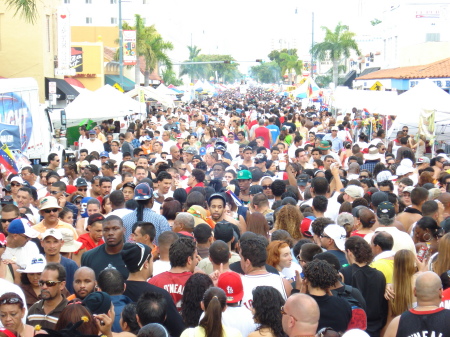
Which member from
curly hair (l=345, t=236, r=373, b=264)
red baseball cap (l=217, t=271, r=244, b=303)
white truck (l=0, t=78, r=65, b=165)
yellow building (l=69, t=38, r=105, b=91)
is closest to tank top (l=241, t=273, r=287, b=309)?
red baseball cap (l=217, t=271, r=244, b=303)

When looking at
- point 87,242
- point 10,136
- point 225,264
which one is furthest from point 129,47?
point 225,264

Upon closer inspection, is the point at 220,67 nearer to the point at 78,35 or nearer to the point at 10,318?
the point at 78,35

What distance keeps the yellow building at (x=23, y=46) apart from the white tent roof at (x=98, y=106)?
33.2 feet

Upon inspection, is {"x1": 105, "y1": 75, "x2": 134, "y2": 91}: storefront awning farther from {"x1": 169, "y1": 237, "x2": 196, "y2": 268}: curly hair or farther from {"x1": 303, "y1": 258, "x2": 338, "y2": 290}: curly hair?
{"x1": 303, "y1": 258, "x2": 338, "y2": 290}: curly hair

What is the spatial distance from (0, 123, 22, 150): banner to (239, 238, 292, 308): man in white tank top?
41.5 feet

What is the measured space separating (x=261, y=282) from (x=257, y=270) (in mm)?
161

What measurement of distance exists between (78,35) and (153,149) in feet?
188

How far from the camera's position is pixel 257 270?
606 cm

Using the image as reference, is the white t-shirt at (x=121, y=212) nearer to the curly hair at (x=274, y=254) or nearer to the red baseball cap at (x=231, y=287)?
the curly hair at (x=274, y=254)

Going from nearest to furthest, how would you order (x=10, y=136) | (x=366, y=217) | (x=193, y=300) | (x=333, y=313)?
(x=333, y=313), (x=193, y=300), (x=366, y=217), (x=10, y=136)

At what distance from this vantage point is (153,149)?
16625mm

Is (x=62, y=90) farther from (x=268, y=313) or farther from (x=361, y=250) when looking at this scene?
(x=268, y=313)

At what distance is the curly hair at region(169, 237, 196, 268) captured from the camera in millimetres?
6016

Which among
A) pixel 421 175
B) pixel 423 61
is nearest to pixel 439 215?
pixel 421 175
